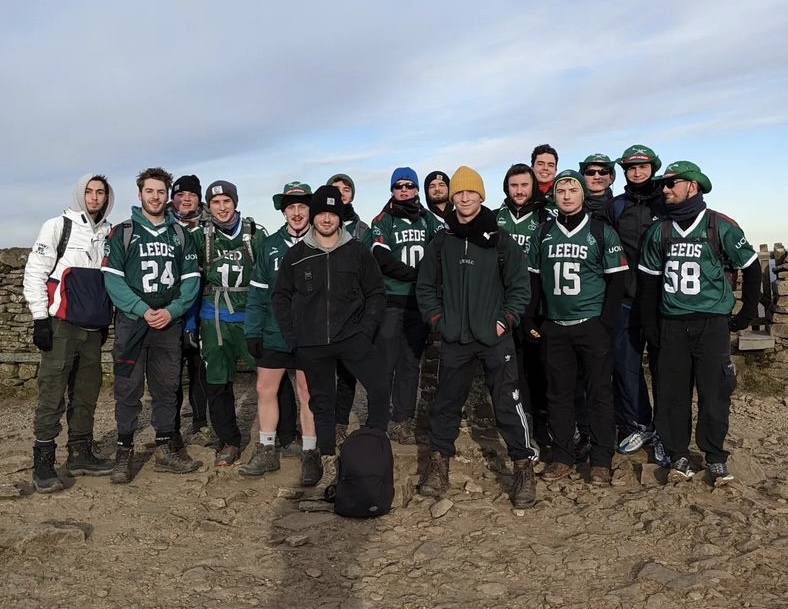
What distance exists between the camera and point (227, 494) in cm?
557

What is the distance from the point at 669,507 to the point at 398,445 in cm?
253

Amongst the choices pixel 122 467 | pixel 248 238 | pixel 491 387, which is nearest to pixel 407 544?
pixel 491 387

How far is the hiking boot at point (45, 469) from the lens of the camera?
5488 millimetres

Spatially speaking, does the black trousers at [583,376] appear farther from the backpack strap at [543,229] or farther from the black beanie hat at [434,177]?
the black beanie hat at [434,177]

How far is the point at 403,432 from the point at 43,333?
10.8ft

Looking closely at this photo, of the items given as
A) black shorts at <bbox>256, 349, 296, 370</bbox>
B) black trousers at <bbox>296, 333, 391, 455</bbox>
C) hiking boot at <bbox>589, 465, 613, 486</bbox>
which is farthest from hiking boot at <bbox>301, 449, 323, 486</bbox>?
hiking boot at <bbox>589, 465, 613, 486</bbox>

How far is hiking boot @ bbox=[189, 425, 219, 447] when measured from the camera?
702 centimetres

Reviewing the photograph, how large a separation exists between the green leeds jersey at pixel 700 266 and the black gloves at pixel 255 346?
128 inches

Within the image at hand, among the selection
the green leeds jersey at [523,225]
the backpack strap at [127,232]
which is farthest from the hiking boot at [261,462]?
the green leeds jersey at [523,225]

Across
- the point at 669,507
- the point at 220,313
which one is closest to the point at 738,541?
the point at 669,507

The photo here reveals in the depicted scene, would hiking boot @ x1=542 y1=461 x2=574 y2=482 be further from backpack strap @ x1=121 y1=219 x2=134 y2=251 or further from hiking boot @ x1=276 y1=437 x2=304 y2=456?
backpack strap @ x1=121 y1=219 x2=134 y2=251

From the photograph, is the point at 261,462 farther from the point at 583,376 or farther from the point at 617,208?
the point at 617,208

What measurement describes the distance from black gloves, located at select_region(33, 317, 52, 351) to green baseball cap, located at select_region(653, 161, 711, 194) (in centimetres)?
499

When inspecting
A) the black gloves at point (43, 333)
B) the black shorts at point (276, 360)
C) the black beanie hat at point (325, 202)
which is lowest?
the black shorts at point (276, 360)
